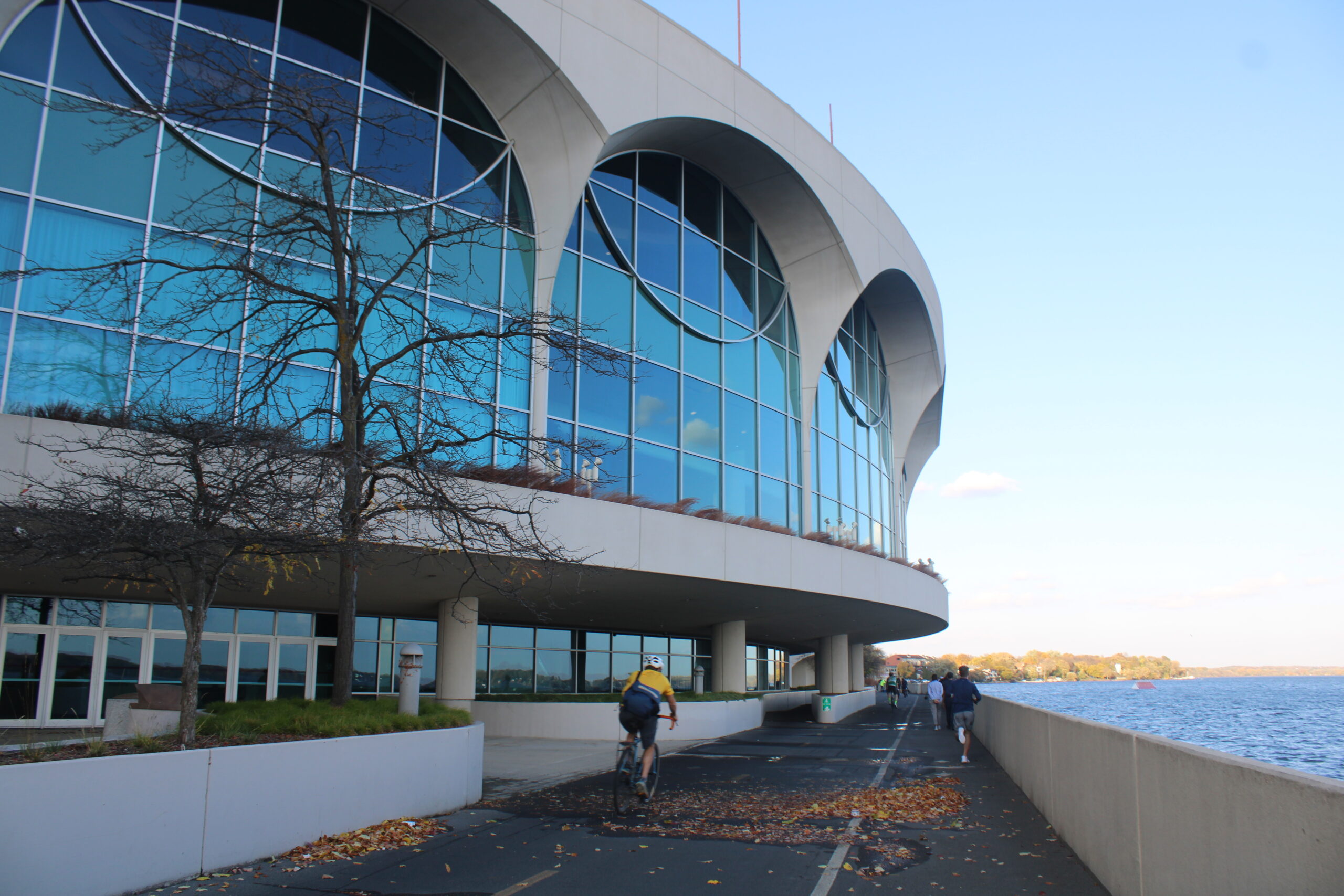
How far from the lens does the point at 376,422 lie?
14.8 m

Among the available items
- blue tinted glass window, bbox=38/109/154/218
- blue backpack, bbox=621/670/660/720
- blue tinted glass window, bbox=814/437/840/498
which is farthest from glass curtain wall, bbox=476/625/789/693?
blue backpack, bbox=621/670/660/720

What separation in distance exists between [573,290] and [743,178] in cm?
742

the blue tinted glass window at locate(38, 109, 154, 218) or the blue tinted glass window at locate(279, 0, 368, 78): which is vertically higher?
the blue tinted glass window at locate(279, 0, 368, 78)

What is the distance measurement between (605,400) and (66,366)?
10695 mm

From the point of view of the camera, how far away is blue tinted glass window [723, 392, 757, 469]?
25.1 meters

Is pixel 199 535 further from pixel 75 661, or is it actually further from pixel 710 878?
pixel 75 661

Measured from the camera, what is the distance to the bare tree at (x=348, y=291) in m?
10.5

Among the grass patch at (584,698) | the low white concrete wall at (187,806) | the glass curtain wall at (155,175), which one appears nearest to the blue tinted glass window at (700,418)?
the glass curtain wall at (155,175)

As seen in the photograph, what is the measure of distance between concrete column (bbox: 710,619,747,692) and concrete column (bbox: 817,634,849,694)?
10972 mm

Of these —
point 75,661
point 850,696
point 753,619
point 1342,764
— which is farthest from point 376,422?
point 1342,764

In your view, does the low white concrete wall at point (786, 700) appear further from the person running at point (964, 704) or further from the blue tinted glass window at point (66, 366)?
the blue tinted glass window at point (66, 366)

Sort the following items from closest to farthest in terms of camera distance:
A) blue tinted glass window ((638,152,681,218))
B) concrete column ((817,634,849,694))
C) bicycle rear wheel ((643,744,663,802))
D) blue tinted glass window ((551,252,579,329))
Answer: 1. bicycle rear wheel ((643,744,663,802))
2. blue tinted glass window ((551,252,579,329))
3. blue tinted glass window ((638,152,681,218))
4. concrete column ((817,634,849,694))

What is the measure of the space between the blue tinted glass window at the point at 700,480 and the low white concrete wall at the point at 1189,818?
14960mm

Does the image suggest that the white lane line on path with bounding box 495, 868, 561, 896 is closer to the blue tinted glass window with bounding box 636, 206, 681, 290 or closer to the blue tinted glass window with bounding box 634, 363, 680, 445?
the blue tinted glass window with bounding box 634, 363, 680, 445
